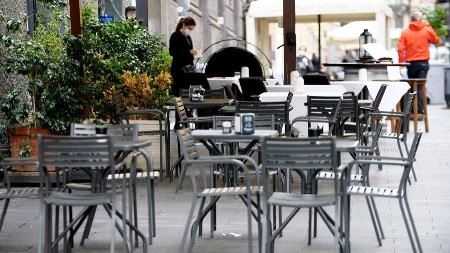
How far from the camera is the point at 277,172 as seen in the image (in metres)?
9.54

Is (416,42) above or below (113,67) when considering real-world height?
above

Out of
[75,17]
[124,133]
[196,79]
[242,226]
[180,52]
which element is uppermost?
[75,17]

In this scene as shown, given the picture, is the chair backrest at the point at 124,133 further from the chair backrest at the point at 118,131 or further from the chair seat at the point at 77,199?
the chair seat at the point at 77,199

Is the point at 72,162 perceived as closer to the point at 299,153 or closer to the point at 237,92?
the point at 299,153

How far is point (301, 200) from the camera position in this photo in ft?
25.7

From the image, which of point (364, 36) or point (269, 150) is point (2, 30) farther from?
point (364, 36)

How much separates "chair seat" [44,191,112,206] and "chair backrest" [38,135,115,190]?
0.92ft

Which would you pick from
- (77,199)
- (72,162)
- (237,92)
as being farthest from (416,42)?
(72,162)

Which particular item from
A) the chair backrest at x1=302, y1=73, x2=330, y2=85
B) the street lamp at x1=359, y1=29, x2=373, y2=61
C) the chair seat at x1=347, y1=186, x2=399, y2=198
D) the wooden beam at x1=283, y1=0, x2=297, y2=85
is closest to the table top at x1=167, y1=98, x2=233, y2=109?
the wooden beam at x1=283, y1=0, x2=297, y2=85

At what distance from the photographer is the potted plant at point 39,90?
39.5ft

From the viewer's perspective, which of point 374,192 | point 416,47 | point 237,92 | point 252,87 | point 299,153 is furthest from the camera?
point 416,47

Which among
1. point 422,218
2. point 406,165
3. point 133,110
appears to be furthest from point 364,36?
point 406,165

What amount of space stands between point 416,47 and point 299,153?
15549mm

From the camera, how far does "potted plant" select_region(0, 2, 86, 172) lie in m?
12.0
